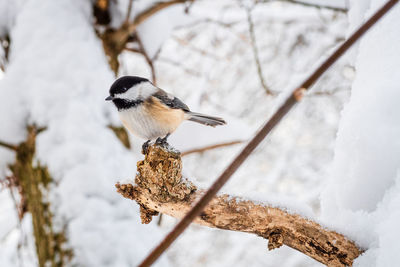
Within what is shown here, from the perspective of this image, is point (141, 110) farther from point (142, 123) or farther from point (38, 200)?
point (38, 200)

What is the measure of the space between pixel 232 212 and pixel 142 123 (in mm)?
726

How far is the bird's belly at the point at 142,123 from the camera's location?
1669 millimetres

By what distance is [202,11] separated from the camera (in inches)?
128

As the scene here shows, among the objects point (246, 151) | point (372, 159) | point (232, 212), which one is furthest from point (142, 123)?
point (246, 151)

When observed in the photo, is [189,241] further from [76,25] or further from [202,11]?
[76,25]

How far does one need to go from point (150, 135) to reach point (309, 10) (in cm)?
289

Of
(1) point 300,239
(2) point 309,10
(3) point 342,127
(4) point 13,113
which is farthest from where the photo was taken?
(2) point 309,10

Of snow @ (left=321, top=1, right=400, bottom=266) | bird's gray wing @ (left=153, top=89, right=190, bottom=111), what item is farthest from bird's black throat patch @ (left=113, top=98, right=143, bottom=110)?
snow @ (left=321, top=1, right=400, bottom=266)

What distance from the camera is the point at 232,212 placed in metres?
1.12

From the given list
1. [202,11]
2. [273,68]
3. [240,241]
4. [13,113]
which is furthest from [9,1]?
[240,241]

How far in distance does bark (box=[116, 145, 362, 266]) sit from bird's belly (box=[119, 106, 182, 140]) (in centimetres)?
54

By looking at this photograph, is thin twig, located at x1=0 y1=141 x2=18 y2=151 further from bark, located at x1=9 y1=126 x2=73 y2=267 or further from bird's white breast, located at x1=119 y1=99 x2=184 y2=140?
bird's white breast, located at x1=119 y1=99 x2=184 y2=140

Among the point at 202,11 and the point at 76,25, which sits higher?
the point at 202,11

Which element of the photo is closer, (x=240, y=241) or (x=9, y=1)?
(x=9, y=1)
